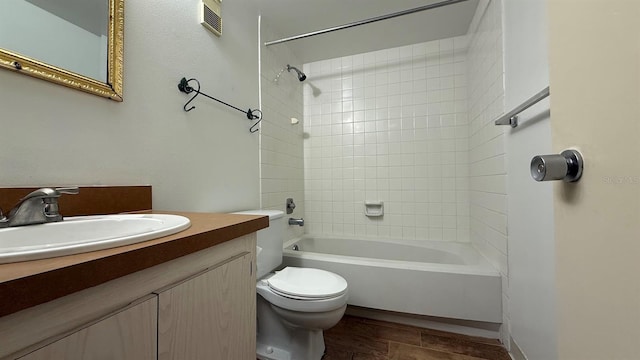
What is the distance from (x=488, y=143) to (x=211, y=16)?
1.87 meters

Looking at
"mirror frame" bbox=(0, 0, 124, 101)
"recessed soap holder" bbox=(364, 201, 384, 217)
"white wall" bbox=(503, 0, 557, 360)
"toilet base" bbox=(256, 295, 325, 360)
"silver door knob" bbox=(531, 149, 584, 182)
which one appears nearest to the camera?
"silver door knob" bbox=(531, 149, 584, 182)

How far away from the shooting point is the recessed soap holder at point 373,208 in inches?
94.4

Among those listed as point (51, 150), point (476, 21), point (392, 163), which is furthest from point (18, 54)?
point (476, 21)

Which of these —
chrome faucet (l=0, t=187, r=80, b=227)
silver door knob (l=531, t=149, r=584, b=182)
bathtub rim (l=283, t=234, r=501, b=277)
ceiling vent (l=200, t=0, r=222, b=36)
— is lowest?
bathtub rim (l=283, t=234, r=501, b=277)

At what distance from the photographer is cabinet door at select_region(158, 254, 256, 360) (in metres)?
0.53

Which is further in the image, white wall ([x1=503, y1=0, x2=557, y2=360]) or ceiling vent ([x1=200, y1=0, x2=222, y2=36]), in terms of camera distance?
ceiling vent ([x1=200, y1=0, x2=222, y2=36])

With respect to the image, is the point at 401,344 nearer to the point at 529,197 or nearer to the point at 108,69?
the point at 529,197

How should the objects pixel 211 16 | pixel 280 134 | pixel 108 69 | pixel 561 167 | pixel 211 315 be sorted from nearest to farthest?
pixel 561 167 < pixel 211 315 < pixel 108 69 < pixel 211 16 < pixel 280 134

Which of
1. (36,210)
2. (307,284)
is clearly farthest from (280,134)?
(36,210)

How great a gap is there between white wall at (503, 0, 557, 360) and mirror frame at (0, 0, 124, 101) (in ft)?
5.41

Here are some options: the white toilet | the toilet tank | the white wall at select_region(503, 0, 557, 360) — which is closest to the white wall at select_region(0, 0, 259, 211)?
the toilet tank

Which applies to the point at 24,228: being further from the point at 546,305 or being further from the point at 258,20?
the point at 258,20

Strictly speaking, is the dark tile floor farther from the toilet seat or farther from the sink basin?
the sink basin

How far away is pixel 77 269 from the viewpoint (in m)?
0.37
